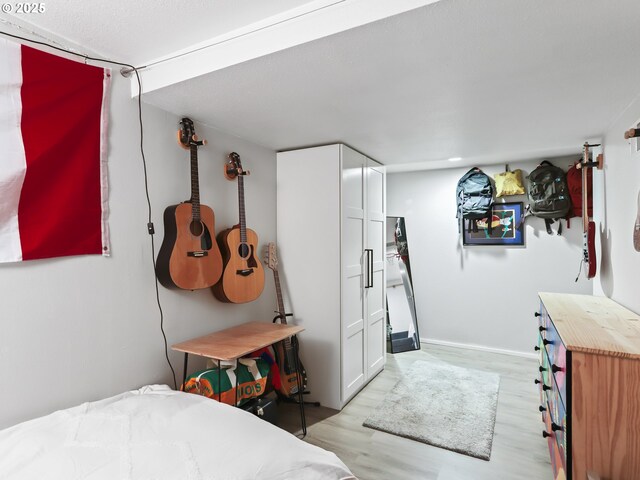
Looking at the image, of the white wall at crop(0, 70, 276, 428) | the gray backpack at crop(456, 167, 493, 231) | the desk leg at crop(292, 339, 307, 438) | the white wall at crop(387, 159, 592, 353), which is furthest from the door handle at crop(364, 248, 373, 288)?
the gray backpack at crop(456, 167, 493, 231)

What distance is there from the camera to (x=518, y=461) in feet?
7.36

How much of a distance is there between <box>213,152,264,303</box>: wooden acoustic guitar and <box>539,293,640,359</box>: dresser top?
1841 millimetres

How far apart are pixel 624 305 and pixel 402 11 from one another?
2138 millimetres

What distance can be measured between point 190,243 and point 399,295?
10.1 feet

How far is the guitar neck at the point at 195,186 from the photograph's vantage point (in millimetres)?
2146

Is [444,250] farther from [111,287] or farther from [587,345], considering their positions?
[111,287]

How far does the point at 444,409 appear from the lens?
286 cm

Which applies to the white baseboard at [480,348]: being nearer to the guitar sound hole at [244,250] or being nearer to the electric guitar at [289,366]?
the electric guitar at [289,366]

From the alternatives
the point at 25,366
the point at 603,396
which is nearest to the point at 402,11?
the point at 603,396

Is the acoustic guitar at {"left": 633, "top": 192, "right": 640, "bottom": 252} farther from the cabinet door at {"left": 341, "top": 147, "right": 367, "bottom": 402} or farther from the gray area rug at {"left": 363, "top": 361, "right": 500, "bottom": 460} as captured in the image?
the cabinet door at {"left": 341, "top": 147, "right": 367, "bottom": 402}

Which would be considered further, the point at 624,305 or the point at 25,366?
the point at 624,305

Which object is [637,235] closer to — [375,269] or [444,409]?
[444,409]
